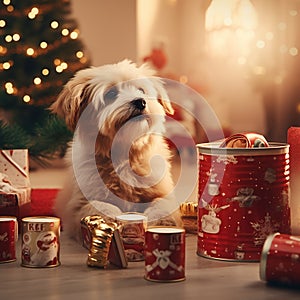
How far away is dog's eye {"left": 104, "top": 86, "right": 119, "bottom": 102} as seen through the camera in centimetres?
160

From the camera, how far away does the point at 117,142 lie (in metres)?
1.61

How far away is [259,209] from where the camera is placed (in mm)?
1401

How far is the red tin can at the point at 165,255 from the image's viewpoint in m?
1.25

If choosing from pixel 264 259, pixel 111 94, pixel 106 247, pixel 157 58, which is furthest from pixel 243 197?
pixel 157 58

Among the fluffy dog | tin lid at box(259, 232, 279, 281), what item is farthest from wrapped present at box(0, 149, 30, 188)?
tin lid at box(259, 232, 279, 281)

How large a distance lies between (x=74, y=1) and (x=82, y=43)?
162 mm

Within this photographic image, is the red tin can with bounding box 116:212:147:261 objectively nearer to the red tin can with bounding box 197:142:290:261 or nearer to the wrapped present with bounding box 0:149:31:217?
the red tin can with bounding box 197:142:290:261

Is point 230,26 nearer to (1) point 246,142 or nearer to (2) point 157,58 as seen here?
(2) point 157,58

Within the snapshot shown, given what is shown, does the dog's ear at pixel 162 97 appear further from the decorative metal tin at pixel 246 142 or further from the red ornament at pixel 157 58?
the red ornament at pixel 157 58

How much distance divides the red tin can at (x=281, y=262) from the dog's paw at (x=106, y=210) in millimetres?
453

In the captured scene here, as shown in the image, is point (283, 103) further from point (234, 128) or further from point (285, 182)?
point (285, 182)

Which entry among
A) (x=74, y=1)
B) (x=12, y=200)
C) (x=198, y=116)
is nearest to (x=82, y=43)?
(x=74, y=1)

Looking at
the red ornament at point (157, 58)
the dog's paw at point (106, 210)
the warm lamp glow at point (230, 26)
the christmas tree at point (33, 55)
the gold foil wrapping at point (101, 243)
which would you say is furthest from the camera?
the warm lamp glow at point (230, 26)

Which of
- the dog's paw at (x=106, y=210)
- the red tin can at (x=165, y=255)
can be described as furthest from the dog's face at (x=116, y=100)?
the red tin can at (x=165, y=255)
